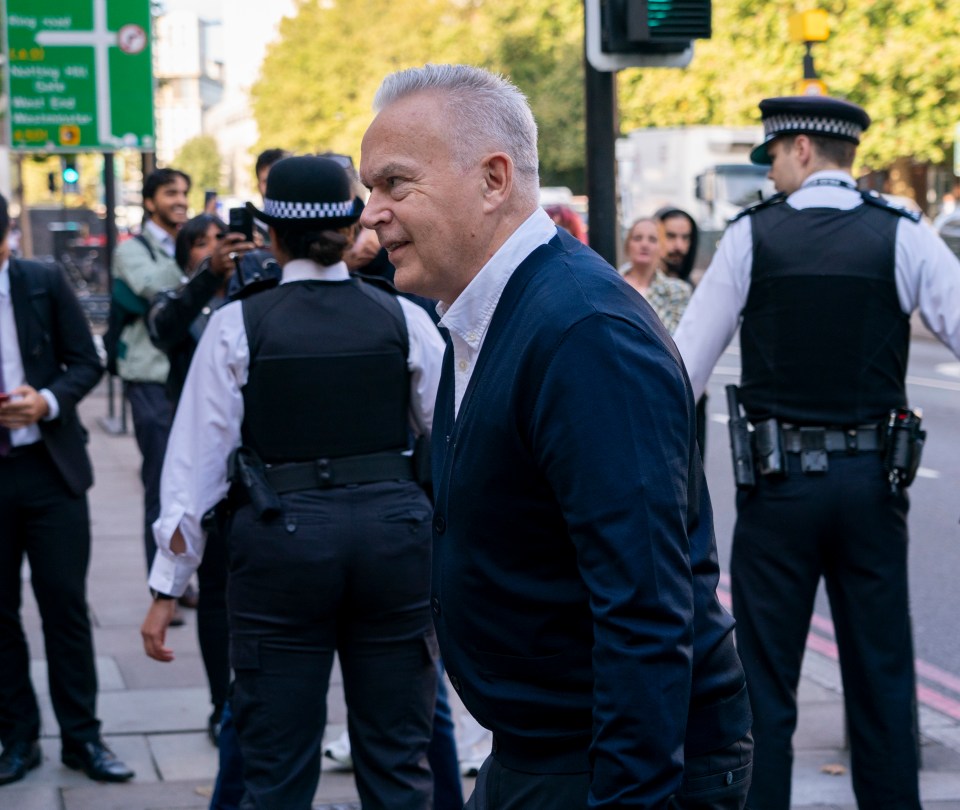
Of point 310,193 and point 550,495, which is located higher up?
point 310,193

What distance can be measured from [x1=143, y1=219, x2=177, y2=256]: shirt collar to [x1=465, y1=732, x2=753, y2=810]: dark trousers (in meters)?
5.77

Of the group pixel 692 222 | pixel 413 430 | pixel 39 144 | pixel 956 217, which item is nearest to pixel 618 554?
pixel 413 430

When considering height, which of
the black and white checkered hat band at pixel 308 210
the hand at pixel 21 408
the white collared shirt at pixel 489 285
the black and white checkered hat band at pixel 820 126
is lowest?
the hand at pixel 21 408

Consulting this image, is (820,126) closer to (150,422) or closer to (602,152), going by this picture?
(602,152)

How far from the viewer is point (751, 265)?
4.44m

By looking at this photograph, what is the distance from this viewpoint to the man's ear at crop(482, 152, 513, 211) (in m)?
2.18

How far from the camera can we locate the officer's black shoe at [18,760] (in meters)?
5.09

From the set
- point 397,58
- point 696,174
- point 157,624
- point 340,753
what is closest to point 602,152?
point 340,753

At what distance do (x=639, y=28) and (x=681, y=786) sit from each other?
11.6ft

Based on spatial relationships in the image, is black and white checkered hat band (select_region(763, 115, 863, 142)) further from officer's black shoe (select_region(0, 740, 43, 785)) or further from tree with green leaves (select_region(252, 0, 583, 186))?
tree with green leaves (select_region(252, 0, 583, 186))

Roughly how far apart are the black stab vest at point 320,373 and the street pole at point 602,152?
1.60m

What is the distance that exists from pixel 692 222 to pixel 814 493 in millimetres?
3683

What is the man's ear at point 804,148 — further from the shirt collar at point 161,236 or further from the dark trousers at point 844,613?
the shirt collar at point 161,236

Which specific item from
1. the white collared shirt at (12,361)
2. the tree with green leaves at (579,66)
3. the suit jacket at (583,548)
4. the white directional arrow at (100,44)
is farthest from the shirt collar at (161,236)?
the tree with green leaves at (579,66)
